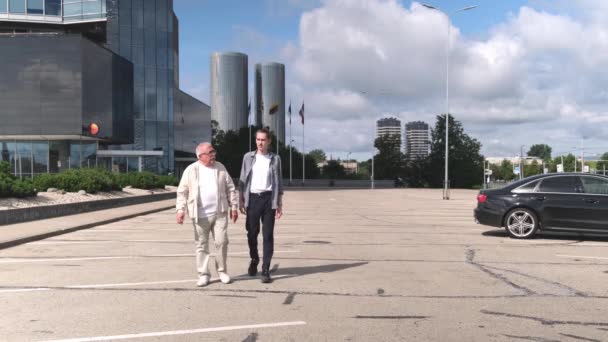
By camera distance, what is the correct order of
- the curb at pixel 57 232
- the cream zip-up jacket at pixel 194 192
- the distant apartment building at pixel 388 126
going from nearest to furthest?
1. the cream zip-up jacket at pixel 194 192
2. the curb at pixel 57 232
3. the distant apartment building at pixel 388 126

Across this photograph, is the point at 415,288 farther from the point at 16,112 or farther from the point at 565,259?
the point at 16,112

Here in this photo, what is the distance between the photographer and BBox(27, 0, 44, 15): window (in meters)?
49.1

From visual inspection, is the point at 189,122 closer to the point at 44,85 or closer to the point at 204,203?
the point at 44,85

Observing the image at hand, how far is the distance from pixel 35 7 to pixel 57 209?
39664mm

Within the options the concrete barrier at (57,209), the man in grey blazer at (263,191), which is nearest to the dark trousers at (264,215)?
the man in grey blazer at (263,191)

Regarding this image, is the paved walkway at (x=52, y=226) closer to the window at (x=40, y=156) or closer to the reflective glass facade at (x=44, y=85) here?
the reflective glass facade at (x=44, y=85)

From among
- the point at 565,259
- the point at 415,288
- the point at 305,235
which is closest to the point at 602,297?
the point at 415,288

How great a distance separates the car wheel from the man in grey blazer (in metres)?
6.96

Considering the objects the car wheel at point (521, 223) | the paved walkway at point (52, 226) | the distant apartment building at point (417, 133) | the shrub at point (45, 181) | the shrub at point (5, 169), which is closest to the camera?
the paved walkway at point (52, 226)

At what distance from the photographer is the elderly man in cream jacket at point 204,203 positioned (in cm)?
694

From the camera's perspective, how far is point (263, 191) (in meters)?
7.05

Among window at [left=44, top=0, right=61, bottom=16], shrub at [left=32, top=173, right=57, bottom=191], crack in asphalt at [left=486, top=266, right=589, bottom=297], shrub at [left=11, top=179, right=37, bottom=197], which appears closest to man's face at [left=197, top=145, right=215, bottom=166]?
crack in asphalt at [left=486, top=266, right=589, bottom=297]

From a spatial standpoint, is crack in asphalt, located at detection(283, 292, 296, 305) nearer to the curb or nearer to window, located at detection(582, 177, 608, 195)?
the curb

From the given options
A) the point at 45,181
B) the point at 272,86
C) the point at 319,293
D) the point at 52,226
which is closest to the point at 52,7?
the point at 45,181
